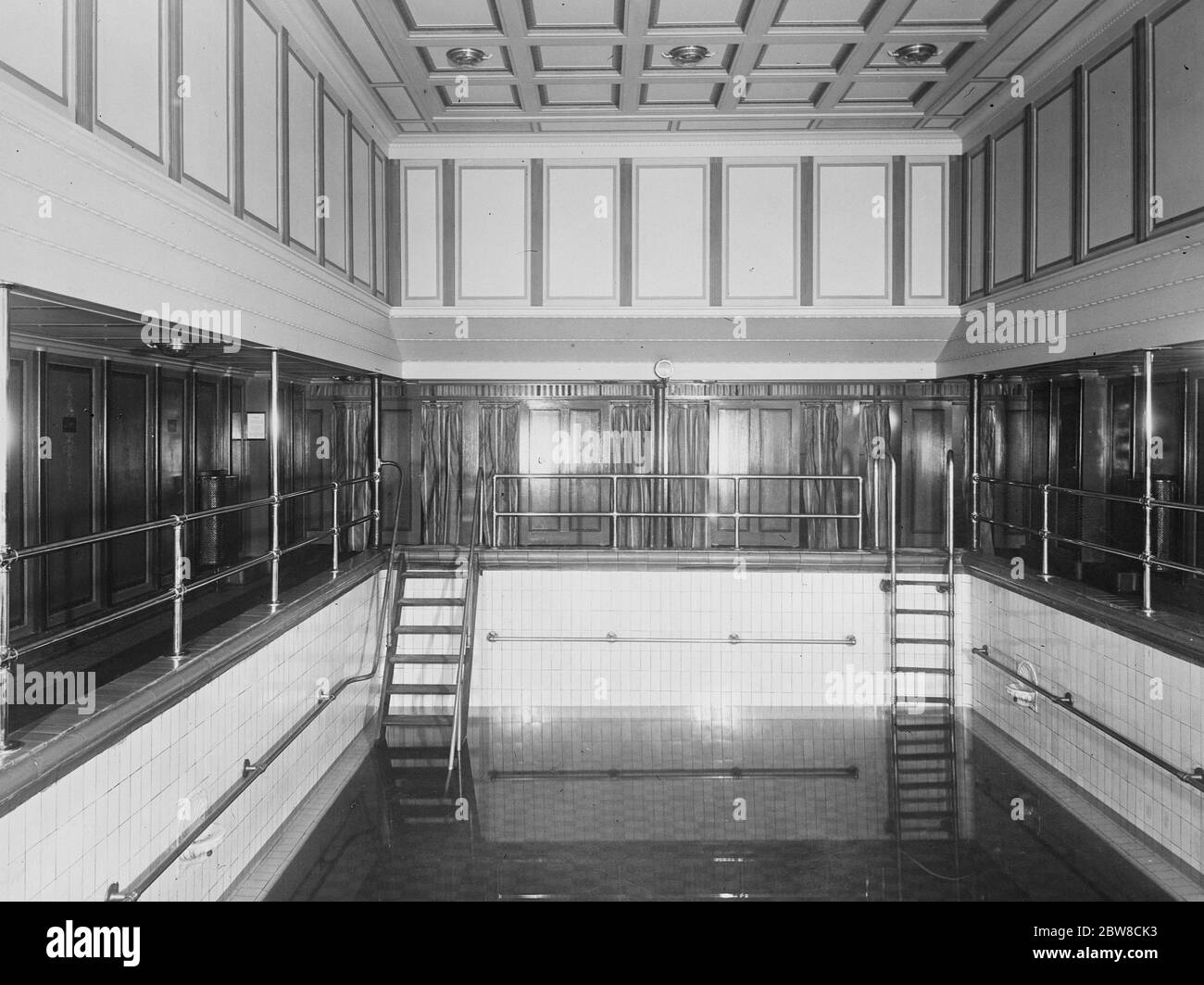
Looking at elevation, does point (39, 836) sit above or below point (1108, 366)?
below

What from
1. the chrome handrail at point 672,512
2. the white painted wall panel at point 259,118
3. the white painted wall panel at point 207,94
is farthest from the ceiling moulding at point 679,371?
the white painted wall panel at point 207,94

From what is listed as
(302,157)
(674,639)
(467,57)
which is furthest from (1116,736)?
(467,57)

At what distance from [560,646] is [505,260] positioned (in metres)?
3.28

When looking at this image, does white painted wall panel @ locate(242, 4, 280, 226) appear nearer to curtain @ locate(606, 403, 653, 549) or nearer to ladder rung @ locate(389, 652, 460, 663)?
ladder rung @ locate(389, 652, 460, 663)

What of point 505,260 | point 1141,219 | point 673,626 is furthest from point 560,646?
point 1141,219

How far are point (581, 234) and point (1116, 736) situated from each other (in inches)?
212

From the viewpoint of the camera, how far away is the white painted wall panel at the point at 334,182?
5895mm

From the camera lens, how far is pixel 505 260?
7.64 metres

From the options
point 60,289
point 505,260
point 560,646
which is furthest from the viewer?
point 505,260

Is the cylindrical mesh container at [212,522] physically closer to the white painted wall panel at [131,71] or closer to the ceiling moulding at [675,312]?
the ceiling moulding at [675,312]

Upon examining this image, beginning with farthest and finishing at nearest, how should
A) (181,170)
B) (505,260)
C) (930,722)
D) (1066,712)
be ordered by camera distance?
(505,260), (930,722), (1066,712), (181,170)

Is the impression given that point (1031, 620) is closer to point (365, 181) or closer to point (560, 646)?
point (560, 646)

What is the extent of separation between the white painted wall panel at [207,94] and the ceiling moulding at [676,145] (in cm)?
335

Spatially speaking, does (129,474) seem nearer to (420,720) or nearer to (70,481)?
(70,481)
